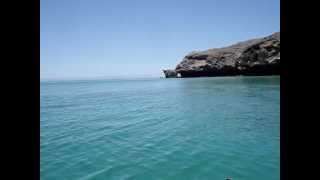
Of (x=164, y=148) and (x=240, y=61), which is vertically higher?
(x=240, y=61)

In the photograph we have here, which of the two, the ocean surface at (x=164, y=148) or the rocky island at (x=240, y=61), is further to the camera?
the rocky island at (x=240, y=61)

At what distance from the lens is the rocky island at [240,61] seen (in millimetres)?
92312

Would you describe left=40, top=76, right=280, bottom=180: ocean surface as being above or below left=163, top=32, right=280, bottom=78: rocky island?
below

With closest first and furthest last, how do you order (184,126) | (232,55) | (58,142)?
(58,142) < (184,126) < (232,55)

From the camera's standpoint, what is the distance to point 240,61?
105m

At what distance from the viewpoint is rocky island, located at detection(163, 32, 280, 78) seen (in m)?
92.3

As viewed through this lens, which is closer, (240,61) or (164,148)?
(164,148)

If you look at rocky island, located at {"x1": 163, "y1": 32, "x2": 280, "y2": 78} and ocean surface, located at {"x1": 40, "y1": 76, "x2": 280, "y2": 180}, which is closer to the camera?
ocean surface, located at {"x1": 40, "y1": 76, "x2": 280, "y2": 180}

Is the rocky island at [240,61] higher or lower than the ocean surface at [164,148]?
higher
